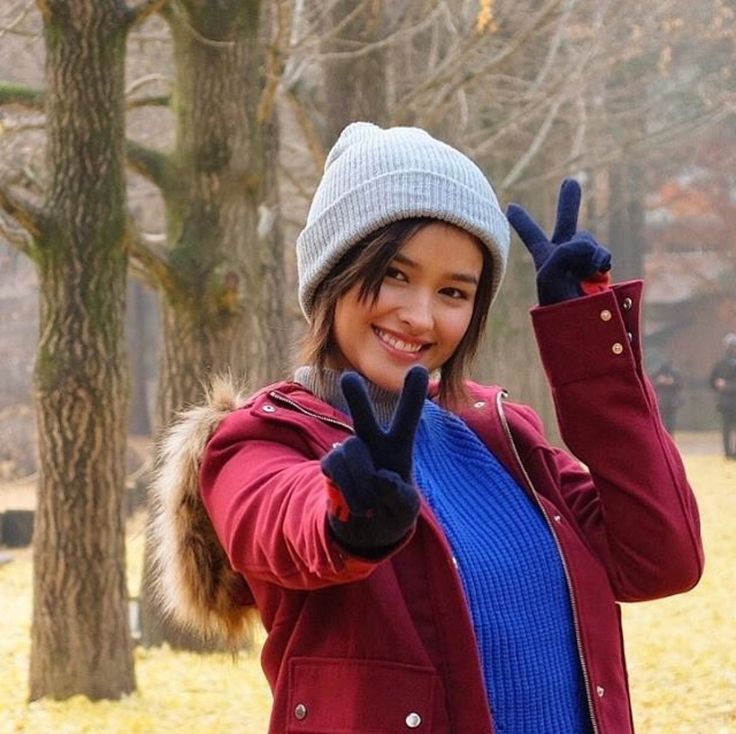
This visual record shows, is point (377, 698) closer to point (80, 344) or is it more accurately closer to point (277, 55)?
point (80, 344)

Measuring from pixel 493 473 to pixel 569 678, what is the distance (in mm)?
337

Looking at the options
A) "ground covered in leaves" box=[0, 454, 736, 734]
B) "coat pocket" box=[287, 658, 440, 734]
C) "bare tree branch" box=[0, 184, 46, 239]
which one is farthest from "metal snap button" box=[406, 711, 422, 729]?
"bare tree branch" box=[0, 184, 46, 239]

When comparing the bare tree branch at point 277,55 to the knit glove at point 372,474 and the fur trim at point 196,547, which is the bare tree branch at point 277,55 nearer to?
the fur trim at point 196,547

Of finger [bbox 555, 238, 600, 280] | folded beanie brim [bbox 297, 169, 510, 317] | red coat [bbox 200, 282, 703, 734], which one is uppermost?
folded beanie brim [bbox 297, 169, 510, 317]

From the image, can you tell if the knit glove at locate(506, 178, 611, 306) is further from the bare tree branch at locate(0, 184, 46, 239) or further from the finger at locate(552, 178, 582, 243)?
the bare tree branch at locate(0, 184, 46, 239)

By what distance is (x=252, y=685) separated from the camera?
7801 millimetres

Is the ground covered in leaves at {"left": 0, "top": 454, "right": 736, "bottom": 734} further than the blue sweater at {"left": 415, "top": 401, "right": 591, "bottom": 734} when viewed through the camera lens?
Yes

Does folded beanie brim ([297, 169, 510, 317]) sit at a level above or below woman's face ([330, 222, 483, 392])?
above

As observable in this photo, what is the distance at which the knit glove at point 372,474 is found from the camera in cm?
161

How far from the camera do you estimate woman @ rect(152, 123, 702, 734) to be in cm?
198

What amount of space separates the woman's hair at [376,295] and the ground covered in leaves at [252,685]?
3110 mm

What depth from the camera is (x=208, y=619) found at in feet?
7.66

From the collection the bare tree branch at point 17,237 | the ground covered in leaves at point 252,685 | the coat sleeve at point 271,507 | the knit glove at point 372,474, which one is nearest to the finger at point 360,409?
the knit glove at point 372,474

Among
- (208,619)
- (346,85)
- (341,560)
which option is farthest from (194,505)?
(346,85)
